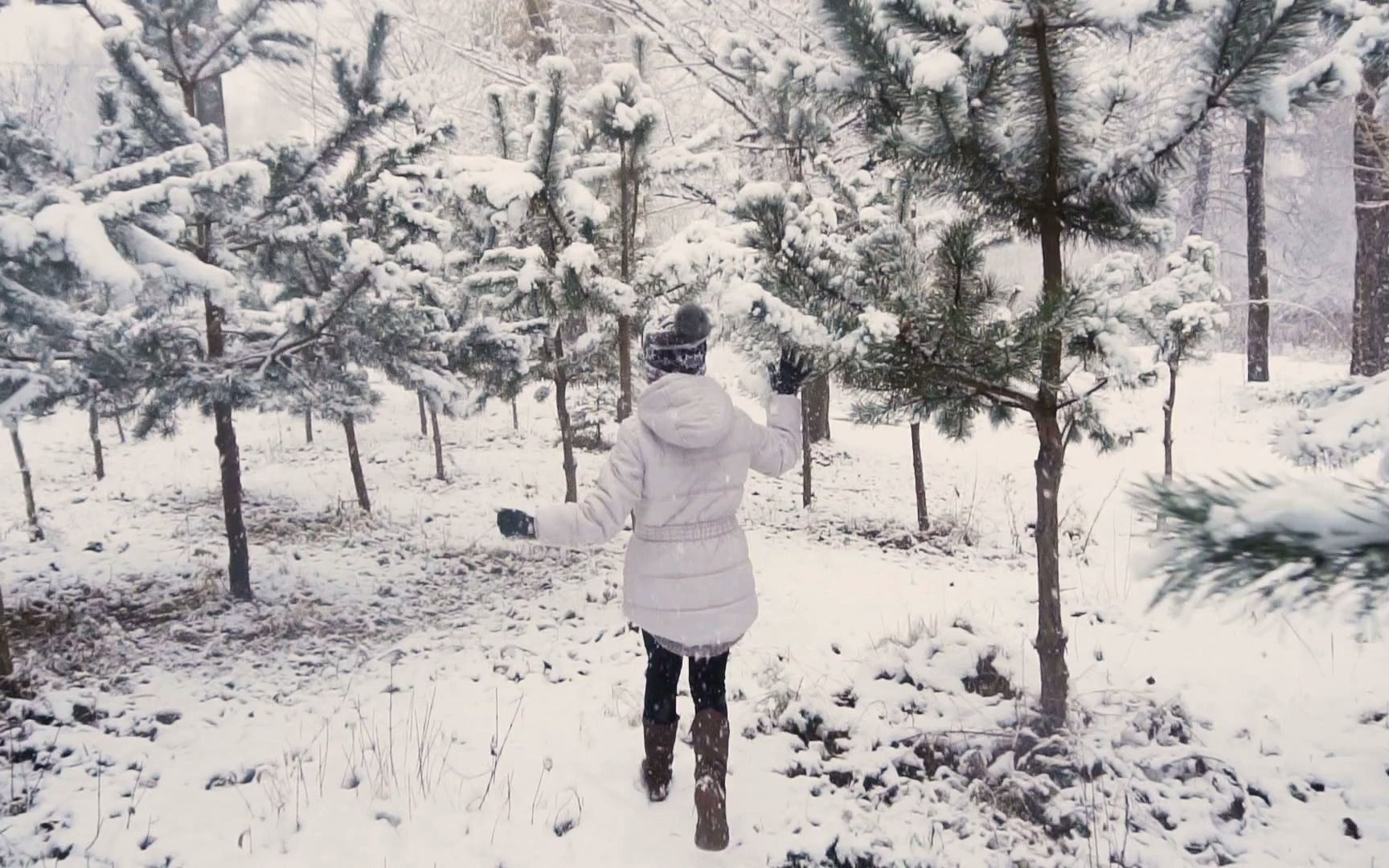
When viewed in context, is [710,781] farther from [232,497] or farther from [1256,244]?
[1256,244]

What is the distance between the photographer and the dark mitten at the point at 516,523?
10.0 ft

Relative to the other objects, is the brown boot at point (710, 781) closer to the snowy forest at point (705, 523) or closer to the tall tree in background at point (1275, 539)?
the snowy forest at point (705, 523)

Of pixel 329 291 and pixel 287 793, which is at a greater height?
pixel 329 291

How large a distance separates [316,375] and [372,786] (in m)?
3.83

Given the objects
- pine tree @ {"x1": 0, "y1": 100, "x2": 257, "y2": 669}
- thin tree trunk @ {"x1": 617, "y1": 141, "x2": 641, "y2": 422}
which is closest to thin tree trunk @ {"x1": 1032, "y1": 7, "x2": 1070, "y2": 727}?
Result: pine tree @ {"x1": 0, "y1": 100, "x2": 257, "y2": 669}

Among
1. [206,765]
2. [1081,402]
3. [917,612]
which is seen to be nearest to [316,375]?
[206,765]

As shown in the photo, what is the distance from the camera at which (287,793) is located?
11.8 feet

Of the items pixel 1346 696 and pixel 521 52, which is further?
pixel 521 52

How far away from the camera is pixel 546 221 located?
23.7 feet

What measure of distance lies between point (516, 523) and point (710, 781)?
4.55ft

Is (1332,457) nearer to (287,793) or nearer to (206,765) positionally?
(287,793)

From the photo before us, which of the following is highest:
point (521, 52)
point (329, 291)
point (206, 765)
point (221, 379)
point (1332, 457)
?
point (521, 52)

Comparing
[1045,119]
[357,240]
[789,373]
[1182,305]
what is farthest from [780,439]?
[1182,305]

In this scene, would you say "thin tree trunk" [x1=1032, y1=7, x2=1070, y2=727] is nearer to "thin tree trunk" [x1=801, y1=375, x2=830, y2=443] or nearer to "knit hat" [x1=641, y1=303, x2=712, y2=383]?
"knit hat" [x1=641, y1=303, x2=712, y2=383]
